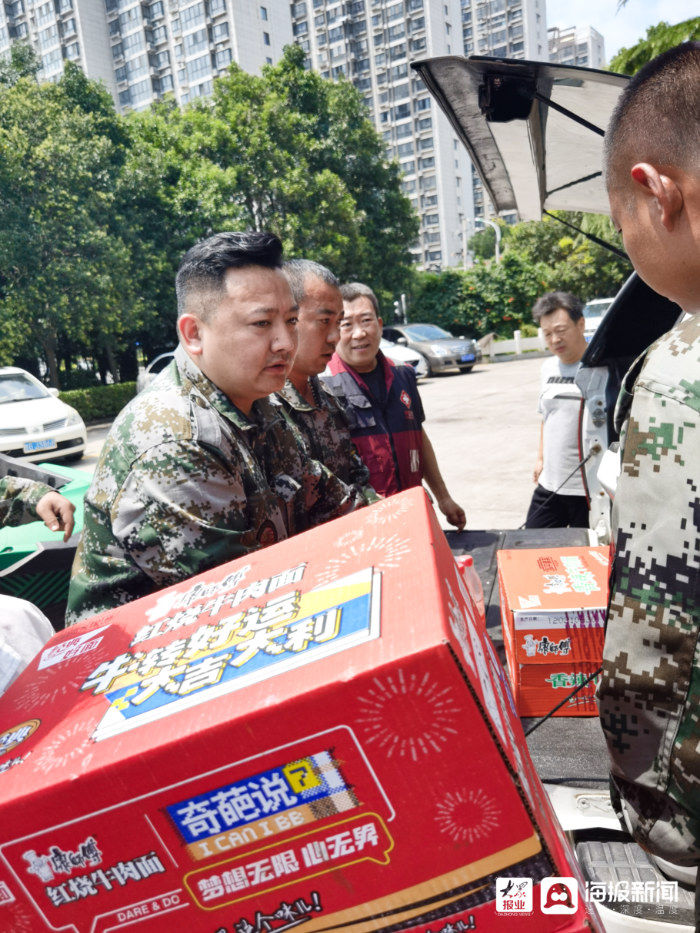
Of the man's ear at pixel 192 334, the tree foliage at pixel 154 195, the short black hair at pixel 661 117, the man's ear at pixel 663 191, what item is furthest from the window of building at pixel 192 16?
the man's ear at pixel 663 191

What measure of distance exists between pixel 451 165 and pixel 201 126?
5396 centimetres

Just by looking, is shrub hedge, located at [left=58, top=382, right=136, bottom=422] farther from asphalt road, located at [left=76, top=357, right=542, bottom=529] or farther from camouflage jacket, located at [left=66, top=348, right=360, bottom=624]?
camouflage jacket, located at [left=66, top=348, right=360, bottom=624]

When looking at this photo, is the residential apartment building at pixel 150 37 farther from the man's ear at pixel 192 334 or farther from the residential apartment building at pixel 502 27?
the man's ear at pixel 192 334

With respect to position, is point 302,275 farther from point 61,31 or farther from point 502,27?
point 502,27

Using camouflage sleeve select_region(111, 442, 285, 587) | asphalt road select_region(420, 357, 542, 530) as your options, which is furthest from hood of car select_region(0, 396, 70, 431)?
camouflage sleeve select_region(111, 442, 285, 587)

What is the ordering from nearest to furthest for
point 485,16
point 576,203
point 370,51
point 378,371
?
point 378,371, point 576,203, point 370,51, point 485,16

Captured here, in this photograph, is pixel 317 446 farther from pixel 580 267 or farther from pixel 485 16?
pixel 485 16

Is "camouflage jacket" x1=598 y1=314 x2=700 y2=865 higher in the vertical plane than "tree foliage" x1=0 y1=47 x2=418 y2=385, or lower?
lower

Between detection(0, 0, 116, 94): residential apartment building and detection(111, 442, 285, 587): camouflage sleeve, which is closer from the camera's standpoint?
detection(111, 442, 285, 587): camouflage sleeve

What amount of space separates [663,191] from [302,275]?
1.95 metres

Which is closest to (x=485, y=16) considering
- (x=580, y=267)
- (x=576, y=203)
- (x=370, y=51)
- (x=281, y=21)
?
(x=370, y=51)

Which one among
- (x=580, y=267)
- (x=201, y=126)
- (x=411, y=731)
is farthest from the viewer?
(x=580, y=267)

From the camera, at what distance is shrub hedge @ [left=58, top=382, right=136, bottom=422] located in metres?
16.4

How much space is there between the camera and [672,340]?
0.85m
